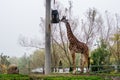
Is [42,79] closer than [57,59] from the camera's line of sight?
Yes

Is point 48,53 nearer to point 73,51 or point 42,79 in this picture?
point 73,51

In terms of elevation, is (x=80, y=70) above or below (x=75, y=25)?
below

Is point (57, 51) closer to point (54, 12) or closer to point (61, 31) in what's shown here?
point (61, 31)

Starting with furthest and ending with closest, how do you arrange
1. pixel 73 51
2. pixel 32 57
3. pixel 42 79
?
pixel 32 57 < pixel 73 51 < pixel 42 79

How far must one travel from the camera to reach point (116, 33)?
86.0 feet

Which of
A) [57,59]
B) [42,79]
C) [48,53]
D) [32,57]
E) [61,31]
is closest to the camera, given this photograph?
[42,79]

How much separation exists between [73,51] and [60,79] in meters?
4.72

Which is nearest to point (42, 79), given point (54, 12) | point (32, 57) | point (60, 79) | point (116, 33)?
point (60, 79)

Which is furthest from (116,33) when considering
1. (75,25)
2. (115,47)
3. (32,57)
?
(32,57)

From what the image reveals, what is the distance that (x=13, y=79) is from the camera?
285 inches

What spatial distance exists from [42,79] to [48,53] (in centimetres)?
273

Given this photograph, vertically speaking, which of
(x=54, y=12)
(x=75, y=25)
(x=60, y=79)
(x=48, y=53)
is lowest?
Result: (x=60, y=79)

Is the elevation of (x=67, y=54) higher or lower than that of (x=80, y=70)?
higher

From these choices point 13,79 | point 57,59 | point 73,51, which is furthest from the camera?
point 57,59
